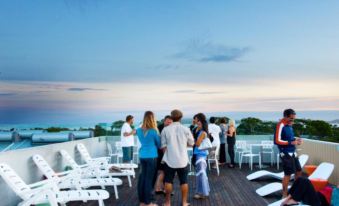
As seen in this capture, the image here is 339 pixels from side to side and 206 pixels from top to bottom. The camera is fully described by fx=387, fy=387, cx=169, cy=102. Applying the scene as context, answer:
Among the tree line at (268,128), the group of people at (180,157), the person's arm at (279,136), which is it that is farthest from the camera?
the tree line at (268,128)

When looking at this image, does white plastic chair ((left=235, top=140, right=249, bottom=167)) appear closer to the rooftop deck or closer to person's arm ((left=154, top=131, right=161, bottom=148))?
the rooftop deck

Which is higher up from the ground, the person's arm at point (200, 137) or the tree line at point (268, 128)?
the person's arm at point (200, 137)

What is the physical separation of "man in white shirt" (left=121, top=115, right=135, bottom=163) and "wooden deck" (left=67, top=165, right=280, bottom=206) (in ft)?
2.19

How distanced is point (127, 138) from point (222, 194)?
3077 mm

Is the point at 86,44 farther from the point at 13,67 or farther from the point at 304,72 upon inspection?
the point at 304,72

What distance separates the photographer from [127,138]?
9.95m

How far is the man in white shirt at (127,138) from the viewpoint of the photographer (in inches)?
385

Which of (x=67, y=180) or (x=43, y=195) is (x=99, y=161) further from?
(x=43, y=195)

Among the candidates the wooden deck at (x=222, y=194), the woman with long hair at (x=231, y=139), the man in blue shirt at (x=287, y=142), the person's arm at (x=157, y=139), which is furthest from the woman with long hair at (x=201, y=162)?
the woman with long hair at (x=231, y=139)

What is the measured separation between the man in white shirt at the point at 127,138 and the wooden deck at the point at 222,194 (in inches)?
26.3

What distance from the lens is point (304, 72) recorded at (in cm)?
1662

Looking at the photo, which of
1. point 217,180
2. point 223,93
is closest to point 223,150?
point 217,180

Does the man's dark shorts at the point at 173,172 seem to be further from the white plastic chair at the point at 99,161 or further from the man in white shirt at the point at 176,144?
the white plastic chair at the point at 99,161

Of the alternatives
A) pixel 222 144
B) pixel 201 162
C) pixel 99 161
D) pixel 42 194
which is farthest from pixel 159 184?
pixel 222 144
